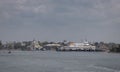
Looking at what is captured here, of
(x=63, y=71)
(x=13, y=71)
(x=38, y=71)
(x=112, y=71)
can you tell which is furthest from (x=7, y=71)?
(x=112, y=71)

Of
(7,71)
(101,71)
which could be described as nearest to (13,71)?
(7,71)

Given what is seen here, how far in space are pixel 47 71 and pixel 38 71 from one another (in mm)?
1956

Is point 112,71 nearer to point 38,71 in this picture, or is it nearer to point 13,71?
point 38,71

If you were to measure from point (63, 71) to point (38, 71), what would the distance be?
5447mm

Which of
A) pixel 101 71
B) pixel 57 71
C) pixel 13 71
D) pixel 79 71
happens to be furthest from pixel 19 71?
pixel 101 71

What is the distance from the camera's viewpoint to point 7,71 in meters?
79.1

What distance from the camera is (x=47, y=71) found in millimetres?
78125

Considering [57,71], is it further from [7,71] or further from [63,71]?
[7,71]

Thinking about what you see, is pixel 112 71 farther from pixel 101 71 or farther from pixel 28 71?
pixel 28 71

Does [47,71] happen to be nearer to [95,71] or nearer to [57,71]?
[57,71]

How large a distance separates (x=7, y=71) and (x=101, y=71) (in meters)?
20.5

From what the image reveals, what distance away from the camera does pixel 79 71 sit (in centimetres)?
7869

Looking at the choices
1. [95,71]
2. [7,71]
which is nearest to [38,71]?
[7,71]

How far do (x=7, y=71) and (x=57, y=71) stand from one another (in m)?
10.9
